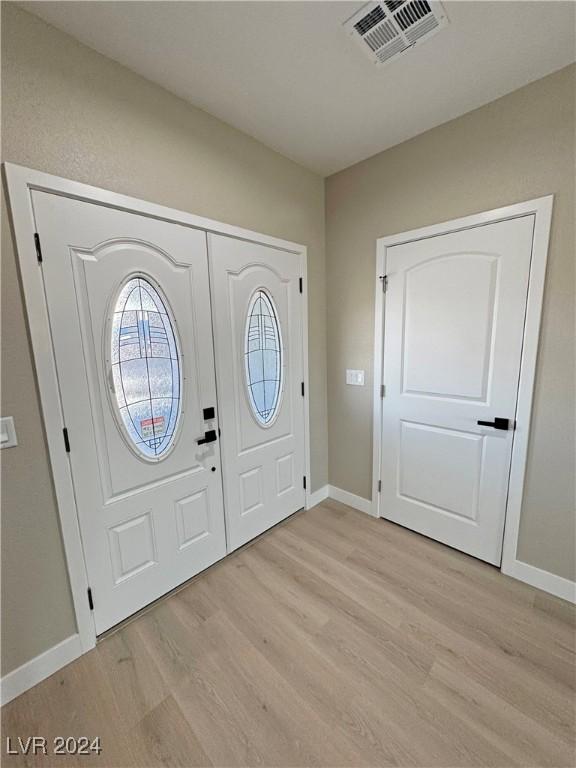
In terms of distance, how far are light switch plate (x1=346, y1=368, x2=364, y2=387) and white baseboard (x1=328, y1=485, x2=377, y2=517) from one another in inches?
39.0

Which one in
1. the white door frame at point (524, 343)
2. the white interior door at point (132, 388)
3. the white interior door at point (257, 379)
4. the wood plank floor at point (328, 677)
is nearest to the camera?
the wood plank floor at point (328, 677)

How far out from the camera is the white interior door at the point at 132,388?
1.35m

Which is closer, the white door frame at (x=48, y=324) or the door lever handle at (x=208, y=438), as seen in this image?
the white door frame at (x=48, y=324)

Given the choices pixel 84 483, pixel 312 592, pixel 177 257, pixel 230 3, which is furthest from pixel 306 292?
pixel 312 592

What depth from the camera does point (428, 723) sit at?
1187 mm

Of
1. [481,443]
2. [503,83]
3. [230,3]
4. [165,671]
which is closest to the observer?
[230,3]

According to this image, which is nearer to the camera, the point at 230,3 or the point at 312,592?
the point at 230,3

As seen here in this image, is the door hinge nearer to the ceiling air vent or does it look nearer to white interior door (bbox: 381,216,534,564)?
the ceiling air vent

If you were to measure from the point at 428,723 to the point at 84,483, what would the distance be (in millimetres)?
1750

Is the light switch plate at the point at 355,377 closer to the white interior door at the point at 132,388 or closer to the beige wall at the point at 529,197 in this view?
the beige wall at the point at 529,197

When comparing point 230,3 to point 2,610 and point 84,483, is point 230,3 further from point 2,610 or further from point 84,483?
point 2,610

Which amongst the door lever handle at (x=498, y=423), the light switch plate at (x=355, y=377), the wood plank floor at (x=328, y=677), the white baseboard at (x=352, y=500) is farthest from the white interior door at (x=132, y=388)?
the door lever handle at (x=498, y=423)

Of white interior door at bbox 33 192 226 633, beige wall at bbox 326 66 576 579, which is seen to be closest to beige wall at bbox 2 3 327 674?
white interior door at bbox 33 192 226 633

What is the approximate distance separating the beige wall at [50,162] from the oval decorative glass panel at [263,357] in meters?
0.69
